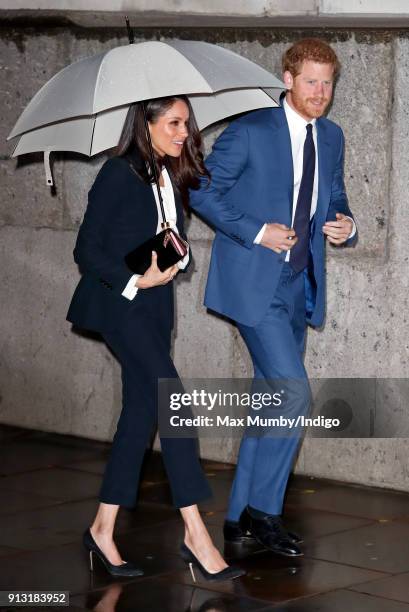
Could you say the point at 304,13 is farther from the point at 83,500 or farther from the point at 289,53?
the point at 83,500

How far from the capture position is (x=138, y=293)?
5605 millimetres

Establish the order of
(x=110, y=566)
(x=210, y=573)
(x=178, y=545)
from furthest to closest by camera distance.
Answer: (x=178, y=545), (x=110, y=566), (x=210, y=573)

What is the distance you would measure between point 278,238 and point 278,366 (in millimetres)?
562

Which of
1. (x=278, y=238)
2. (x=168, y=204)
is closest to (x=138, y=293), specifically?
(x=168, y=204)

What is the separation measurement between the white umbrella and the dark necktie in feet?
0.85

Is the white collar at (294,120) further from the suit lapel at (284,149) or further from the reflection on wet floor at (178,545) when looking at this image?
the reflection on wet floor at (178,545)

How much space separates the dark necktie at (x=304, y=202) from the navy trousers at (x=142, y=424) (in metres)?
0.77

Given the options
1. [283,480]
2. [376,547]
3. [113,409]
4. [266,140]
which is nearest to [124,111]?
[266,140]

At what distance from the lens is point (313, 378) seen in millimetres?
7516

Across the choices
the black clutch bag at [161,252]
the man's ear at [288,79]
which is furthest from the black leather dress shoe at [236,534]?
the man's ear at [288,79]
